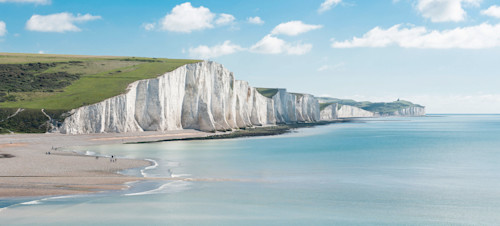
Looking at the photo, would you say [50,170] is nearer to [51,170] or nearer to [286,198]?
[51,170]

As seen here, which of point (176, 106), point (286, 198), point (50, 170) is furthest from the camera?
point (176, 106)

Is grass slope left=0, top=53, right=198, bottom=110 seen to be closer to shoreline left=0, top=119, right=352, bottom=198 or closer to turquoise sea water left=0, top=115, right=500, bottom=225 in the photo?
shoreline left=0, top=119, right=352, bottom=198

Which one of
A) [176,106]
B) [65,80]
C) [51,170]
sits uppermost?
[65,80]

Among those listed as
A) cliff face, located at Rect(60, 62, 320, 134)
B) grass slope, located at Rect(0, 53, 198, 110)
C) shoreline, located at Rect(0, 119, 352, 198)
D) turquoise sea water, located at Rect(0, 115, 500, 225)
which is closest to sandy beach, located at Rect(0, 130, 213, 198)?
shoreline, located at Rect(0, 119, 352, 198)

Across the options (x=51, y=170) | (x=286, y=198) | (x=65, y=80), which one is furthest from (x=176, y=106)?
(x=286, y=198)

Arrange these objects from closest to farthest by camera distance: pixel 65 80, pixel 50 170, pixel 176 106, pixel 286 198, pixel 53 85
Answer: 1. pixel 286 198
2. pixel 50 170
3. pixel 53 85
4. pixel 176 106
5. pixel 65 80

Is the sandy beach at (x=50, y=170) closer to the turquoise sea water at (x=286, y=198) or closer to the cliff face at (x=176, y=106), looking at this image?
the turquoise sea water at (x=286, y=198)

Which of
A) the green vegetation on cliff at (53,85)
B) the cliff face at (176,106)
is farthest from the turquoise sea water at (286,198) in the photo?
the green vegetation on cliff at (53,85)
